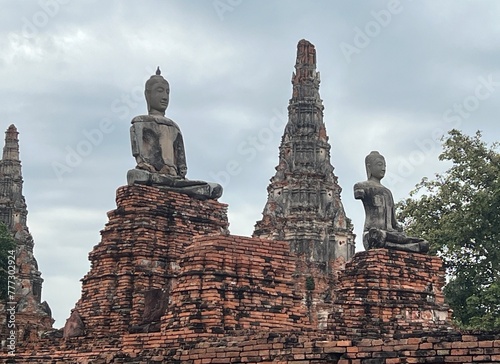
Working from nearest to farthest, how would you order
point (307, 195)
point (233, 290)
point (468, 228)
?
point (233, 290) → point (468, 228) → point (307, 195)

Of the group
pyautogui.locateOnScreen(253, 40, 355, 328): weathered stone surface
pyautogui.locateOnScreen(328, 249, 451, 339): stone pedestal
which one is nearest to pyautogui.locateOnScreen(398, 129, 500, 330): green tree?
Result: pyautogui.locateOnScreen(328, 249, 451, 339): stone pedestal

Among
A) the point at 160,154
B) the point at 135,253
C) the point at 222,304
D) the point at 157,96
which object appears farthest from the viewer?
the point at 157,96

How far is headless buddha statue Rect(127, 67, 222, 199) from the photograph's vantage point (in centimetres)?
1886

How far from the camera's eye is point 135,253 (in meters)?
18.3

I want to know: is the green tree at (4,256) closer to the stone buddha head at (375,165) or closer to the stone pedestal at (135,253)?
A: the stone pedestal at (135,253)

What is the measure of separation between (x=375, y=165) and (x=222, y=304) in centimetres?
570

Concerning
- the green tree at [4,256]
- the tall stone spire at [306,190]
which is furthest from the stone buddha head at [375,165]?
the tall stone spire at [306,190]

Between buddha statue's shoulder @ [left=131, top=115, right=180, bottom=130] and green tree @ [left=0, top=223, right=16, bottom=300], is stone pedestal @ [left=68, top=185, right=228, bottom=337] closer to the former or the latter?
buddha statue's shoulder @ [left=131, top=115, right=180, bottom=130]

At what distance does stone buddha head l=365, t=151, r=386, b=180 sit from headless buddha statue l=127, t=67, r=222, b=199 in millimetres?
2965

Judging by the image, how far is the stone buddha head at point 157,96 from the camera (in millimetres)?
19703

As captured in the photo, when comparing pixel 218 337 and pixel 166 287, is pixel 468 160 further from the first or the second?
pixel 218 337

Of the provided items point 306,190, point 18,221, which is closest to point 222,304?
point 18,221

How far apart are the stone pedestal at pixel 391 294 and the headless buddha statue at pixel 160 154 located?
3.22 m

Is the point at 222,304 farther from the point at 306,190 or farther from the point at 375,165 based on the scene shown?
the point at 306,190
